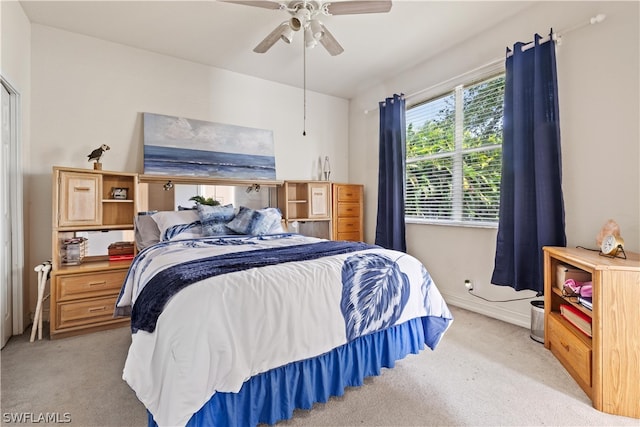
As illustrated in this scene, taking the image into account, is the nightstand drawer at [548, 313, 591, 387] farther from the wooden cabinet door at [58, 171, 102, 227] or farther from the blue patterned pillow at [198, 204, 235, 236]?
the wooden cabinet door at [58, 171, 102, 227]

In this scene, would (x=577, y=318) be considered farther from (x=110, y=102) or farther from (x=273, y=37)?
(x=110, y=102)

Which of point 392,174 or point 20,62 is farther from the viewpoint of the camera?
point 392,174

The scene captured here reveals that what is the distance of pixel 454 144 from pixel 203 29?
2772 mm

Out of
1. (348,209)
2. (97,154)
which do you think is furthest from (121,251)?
(348,209)

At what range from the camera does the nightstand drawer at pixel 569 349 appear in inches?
66.2

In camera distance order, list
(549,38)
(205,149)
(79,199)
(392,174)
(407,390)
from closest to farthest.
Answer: (407,390) < (549,38) < (79,199) < (205,149) < (392,174)

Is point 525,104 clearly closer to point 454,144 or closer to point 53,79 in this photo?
point 454,144

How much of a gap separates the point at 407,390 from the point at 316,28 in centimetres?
255

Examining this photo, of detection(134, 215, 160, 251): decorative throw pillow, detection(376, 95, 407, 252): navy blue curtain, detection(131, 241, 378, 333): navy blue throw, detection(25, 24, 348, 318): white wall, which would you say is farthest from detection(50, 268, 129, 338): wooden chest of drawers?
detection(376, 95, 407, 252): navy blue curtain

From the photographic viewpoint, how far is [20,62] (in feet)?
8.32

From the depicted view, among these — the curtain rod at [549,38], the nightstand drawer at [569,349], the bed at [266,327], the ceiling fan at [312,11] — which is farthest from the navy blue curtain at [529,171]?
the ceiling fan at [312,11]

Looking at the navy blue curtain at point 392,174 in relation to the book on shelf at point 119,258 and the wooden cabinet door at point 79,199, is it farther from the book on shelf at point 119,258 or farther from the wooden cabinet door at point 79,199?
Result: the wooden cabinet door at point 79,199

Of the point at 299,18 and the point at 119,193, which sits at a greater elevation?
the point at 299,18

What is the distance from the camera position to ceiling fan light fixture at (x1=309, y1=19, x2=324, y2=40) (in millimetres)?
2287
